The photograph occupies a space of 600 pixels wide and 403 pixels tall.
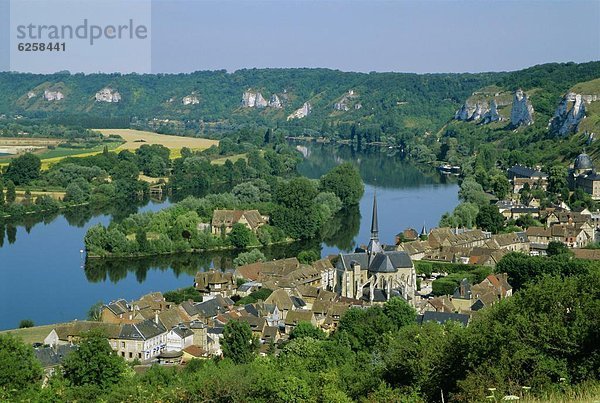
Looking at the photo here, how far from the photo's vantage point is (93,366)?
12289mm

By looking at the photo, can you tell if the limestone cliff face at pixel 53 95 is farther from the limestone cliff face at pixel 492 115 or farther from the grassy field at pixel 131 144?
the limestone cliff face at pixel 492 115

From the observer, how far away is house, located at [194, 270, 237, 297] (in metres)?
21.1

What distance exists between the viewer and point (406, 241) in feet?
88.1

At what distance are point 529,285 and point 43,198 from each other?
29.0 m

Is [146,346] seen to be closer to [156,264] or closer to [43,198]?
[156,264]

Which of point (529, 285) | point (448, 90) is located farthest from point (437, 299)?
point (448, 90)

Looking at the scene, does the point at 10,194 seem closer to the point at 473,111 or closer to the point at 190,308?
the point at 190,308

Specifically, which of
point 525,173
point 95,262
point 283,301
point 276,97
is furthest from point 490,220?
point 276,97

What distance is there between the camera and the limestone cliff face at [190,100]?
4643 inches

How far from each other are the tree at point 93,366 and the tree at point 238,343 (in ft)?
8.14

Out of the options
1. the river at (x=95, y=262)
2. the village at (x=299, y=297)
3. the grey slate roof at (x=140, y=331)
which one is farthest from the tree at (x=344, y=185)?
the grey slate roof at (x=140, y=331)

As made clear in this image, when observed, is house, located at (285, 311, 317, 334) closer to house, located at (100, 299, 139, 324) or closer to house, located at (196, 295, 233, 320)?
house, located at (196, 295, 233, 320)

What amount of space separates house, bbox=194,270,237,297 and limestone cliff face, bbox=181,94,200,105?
97640 millimetres

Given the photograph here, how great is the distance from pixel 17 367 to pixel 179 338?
5.19m
